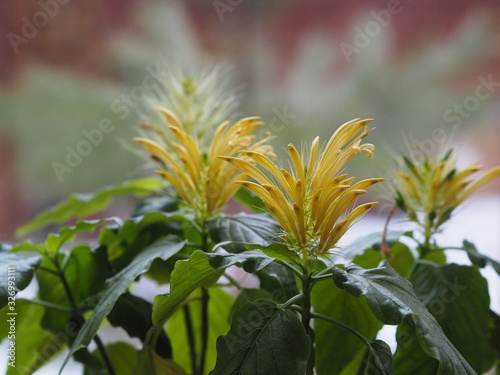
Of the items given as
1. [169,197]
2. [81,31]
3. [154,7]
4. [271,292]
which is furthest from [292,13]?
[271,292]

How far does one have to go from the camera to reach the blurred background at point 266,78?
1.49 m

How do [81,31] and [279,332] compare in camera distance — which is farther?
[81,31]

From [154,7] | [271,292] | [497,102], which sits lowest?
[271,292]

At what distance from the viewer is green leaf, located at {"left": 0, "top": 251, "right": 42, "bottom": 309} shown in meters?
0.58

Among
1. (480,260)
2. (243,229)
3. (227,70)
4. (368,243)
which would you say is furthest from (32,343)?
(227,70)

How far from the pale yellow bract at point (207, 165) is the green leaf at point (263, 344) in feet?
0.54

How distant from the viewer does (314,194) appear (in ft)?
1.74

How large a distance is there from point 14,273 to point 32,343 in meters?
0.20

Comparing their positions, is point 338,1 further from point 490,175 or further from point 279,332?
point 279,332

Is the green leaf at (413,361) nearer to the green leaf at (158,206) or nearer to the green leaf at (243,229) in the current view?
the green leaf at (243,229)

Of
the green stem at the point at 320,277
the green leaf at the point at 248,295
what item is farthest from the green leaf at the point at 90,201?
the green stem at the point at 320,277

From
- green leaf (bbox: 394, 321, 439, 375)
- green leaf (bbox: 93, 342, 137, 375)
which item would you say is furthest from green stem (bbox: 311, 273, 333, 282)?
green leaf (bbox: 93, 342, 137, 375)

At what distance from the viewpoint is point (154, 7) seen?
1.52 meters

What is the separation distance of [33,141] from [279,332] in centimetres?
118
